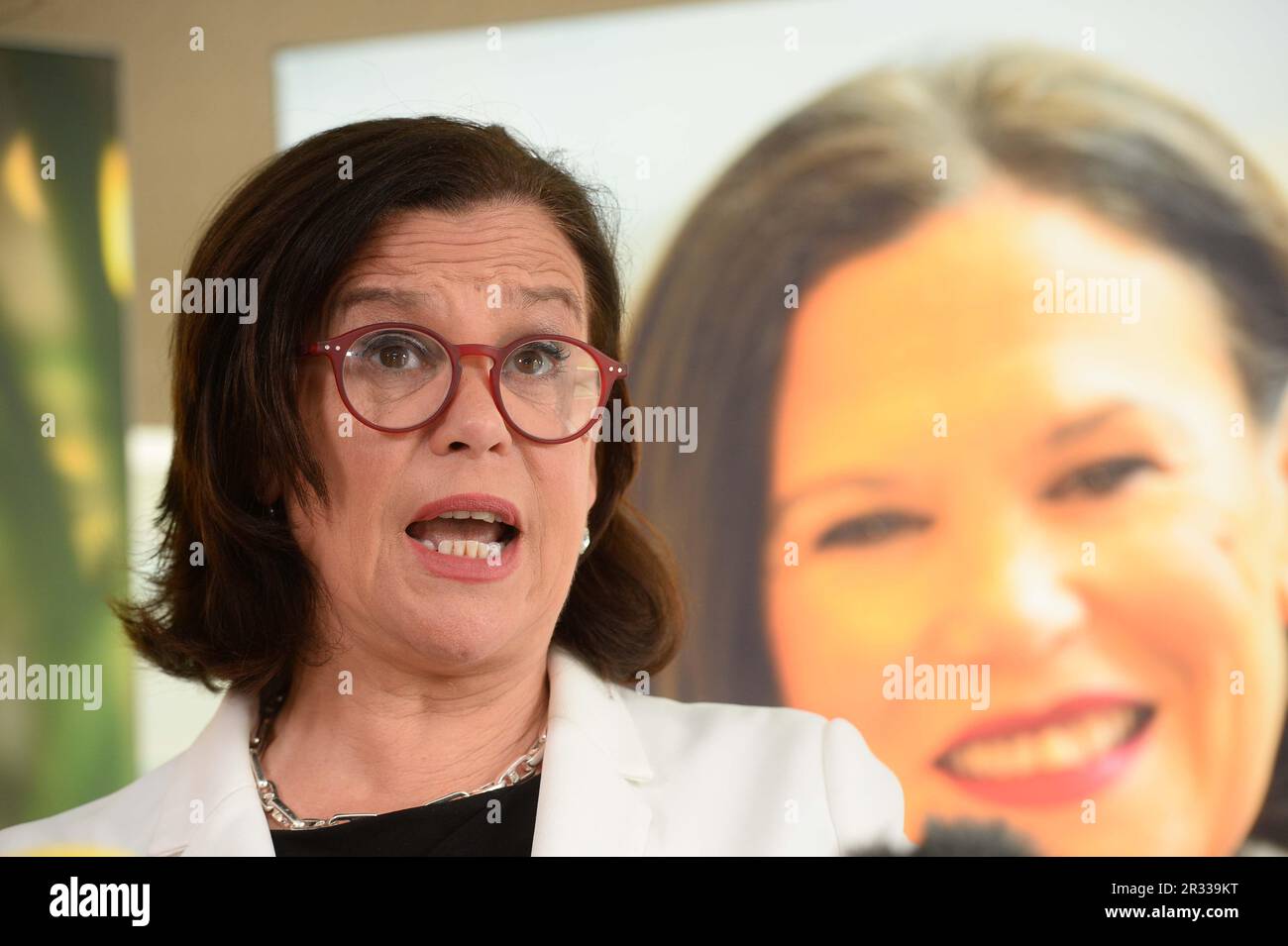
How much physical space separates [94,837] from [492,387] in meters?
0.59

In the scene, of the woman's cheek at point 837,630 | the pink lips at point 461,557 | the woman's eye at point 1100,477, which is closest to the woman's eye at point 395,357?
the pink lips at point 461,557

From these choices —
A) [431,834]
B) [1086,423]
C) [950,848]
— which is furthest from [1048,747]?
[431,834]

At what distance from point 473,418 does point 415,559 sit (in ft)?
0.44

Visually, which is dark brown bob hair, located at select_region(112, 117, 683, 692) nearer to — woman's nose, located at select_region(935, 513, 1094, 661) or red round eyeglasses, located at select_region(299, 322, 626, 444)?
red round eyeglasses, located at select_region(299, 322, 626, 444)

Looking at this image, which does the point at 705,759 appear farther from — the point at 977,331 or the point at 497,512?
the point at 977,331

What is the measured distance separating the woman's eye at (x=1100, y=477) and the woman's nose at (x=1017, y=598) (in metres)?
0.08

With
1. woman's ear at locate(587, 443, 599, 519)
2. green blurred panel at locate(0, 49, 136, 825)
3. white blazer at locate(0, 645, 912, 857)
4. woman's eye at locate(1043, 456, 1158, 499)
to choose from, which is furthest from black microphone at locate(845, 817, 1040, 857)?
green blurred panel at locate(0, 49, 136, 825)

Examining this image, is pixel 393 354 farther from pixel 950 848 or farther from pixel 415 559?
pixel 950 848

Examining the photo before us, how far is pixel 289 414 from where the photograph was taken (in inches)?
45.1

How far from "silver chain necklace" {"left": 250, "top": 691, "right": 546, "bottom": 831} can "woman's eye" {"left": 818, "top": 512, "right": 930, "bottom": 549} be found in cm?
122

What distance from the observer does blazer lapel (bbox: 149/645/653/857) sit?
1.11 metres

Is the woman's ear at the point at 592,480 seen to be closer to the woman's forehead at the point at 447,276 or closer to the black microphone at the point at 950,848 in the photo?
the woman's forehead at the point at 447,276
